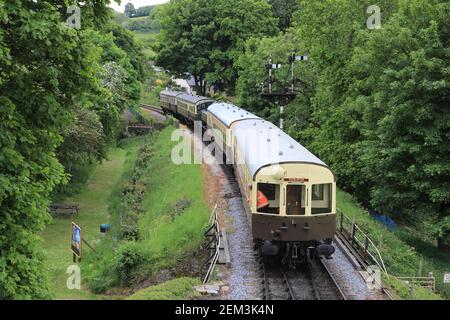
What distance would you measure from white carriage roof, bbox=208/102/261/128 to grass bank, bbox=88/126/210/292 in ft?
10.3

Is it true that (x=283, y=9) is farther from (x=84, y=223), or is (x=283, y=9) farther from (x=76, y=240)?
(x=76, y=240)

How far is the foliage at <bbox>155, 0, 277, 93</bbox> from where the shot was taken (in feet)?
169

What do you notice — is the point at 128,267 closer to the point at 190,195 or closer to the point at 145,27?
the point at 190,195

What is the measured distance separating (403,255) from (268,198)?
20.9 feet

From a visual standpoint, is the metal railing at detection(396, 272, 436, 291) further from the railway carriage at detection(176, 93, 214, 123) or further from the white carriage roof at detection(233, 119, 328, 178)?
the railway carriage at detection(176, 93, 214, 123)

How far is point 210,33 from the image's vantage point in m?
53.2

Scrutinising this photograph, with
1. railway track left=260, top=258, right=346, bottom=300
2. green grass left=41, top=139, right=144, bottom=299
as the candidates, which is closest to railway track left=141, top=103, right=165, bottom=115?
green grass left=41, top=139, right=144, bottom=299

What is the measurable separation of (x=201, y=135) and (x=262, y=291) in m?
25.7

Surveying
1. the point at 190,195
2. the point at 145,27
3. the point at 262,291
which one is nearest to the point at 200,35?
the point at 190,195

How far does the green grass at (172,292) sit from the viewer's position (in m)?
12.9

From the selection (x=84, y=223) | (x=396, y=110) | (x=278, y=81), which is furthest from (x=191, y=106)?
(x=396, y=110)

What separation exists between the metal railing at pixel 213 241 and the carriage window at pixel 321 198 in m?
3.15

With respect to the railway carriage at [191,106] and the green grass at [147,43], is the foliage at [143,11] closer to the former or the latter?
the green grass at [147,43]

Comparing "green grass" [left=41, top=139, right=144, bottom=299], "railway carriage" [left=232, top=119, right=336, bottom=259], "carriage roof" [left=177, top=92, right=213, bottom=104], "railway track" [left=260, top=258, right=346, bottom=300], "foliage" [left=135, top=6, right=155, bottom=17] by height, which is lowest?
"green grass" [left=41, top=139, right=144, bottom=299]
